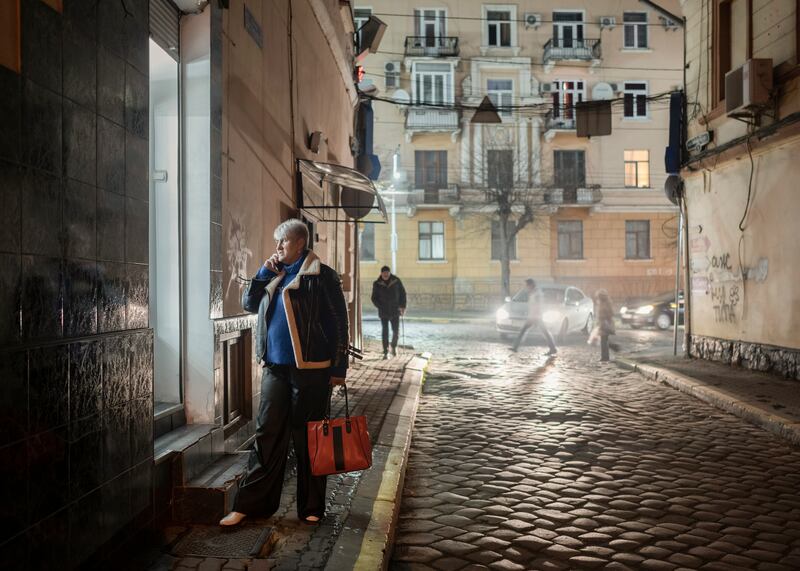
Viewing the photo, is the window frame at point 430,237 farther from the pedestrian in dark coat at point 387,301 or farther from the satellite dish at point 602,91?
the pedestrian in dark coat at point 387,301

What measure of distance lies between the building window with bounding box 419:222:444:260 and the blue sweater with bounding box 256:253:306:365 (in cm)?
3176

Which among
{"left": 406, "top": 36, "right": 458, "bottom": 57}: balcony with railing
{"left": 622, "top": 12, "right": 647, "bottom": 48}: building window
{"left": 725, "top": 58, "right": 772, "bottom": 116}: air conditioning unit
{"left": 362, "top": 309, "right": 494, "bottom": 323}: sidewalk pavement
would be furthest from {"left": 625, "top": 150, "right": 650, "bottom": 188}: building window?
{"left": 725, "top": 58, "right": 772, "bottom": 116}: air conditioning unit

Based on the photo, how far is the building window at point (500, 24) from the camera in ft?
118

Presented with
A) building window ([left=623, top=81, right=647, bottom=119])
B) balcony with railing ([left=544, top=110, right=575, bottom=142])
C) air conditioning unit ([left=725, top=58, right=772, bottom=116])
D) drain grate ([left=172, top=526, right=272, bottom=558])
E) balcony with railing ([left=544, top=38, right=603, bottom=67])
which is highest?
balcony with railing ([left=544, top=38, right=603, bottom=67])

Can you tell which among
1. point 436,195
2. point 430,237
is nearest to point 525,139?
point 436,195

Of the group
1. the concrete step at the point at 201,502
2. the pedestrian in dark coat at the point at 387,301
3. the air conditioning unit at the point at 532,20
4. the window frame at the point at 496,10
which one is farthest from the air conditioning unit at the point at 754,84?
the air conditioning unit at the point at 532,20

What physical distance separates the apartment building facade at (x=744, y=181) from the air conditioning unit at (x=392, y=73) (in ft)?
77.0

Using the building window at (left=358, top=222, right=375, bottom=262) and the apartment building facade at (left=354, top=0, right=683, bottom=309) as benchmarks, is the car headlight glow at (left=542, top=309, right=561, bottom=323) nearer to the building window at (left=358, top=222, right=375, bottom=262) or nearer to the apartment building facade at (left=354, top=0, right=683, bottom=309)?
the apartment building facade at (left=354, top=0, right=683, bottom=309)

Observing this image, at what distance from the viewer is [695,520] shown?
450 centimetres

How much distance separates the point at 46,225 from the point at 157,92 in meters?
2.51

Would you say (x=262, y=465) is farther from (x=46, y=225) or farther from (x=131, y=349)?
(x=46, y=225)

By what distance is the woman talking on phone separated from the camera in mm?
4023

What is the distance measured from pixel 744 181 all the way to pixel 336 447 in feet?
33.2

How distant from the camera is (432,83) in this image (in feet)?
116
